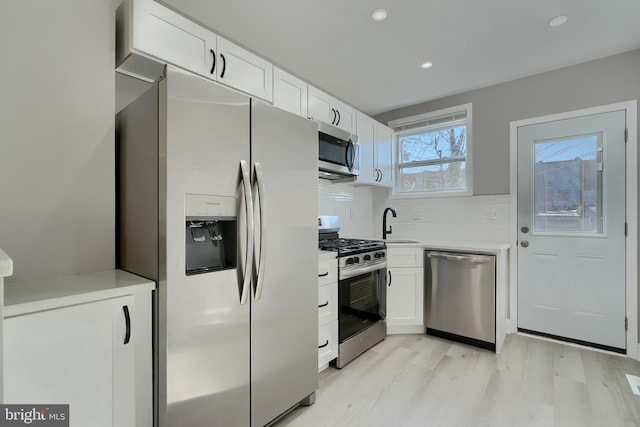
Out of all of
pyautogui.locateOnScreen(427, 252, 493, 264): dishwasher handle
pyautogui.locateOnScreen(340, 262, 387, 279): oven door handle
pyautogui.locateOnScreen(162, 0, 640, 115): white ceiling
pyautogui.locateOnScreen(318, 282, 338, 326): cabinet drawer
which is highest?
pyautogui.locateOnScreen(162, 0, 640, 115): white ceiling

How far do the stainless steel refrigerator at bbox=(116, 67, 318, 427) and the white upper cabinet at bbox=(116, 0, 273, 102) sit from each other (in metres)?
0.34

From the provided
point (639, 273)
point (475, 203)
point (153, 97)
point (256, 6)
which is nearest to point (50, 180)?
point (153, 97)

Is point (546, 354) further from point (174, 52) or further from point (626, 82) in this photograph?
point (174, 52)

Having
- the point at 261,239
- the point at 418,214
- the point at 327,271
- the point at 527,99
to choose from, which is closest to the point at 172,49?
the point at 261,239

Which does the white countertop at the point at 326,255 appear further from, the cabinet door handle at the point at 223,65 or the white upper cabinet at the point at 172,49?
the cabinet door handle at the point at 223,65

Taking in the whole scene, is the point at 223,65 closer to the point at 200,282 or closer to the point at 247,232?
the point at 247,232

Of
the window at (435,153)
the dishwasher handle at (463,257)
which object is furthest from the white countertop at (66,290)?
the window at (435,153)

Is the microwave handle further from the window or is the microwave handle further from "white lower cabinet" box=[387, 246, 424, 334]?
the window

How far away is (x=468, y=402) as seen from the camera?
1.89 m

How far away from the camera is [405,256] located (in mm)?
2979

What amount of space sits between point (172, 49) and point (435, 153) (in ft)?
9.87

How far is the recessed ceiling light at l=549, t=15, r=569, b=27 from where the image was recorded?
6.72 ft

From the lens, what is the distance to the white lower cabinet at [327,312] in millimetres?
2135

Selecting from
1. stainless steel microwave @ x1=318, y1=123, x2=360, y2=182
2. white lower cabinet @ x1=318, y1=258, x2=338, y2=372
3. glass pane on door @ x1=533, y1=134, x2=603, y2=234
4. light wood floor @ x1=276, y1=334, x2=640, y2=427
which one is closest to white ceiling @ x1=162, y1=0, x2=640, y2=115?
stainless steel microwave @ x1=318, y1=123, x2=360, y2=182
